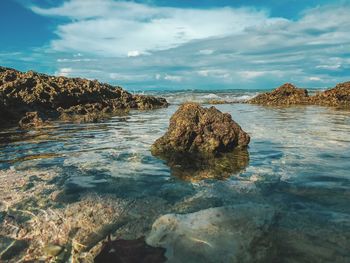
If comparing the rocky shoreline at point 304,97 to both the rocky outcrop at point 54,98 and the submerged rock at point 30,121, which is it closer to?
the rocky outcrop at point 54,98

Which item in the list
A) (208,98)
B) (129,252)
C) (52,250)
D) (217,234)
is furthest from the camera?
(208,98)

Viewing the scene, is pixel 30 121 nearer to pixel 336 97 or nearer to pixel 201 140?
pixel 201 140

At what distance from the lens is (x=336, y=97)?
88.2 ft

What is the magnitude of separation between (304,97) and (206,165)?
24.2 meters

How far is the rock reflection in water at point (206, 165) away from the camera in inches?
244

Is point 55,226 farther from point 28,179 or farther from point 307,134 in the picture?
point 307,134

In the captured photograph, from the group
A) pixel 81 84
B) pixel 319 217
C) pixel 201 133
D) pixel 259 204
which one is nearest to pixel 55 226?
pixel 259 204

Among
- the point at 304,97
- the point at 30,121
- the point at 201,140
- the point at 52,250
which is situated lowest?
the point at 52,250

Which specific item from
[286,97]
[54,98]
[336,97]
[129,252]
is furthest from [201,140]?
[286,97]

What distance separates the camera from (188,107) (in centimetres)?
840

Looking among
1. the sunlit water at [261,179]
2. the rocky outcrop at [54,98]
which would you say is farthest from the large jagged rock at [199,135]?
the rocky outcrop at [54,98]

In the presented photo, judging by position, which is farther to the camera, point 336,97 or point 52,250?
point 336,97

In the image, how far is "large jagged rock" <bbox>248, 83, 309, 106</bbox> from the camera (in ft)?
93.9

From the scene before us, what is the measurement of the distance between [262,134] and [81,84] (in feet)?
60.9
